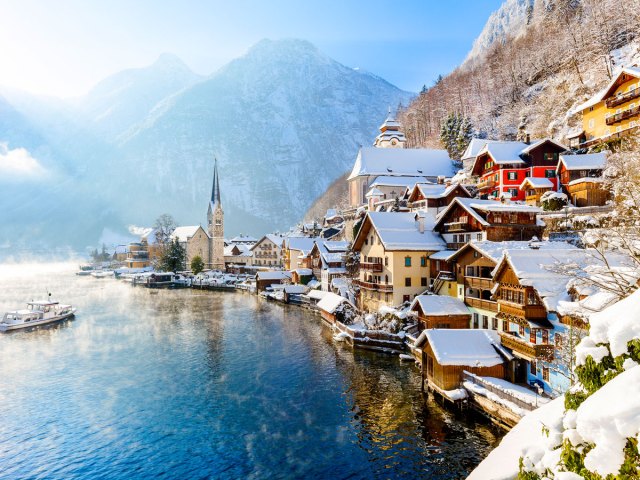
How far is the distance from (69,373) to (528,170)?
5987 centimetres

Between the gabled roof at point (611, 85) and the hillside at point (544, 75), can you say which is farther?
the hillside at point (544, 75)

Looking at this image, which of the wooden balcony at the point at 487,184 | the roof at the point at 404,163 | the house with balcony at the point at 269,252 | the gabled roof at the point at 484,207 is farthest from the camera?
the house with balcony at the point at 269,252

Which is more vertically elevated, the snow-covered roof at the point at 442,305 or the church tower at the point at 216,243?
the church tower at the point at 216,243

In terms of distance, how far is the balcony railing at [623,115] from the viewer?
40.8 m

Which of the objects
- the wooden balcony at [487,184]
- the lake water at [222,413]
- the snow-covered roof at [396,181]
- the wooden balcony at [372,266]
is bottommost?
the lake water at [222,413]

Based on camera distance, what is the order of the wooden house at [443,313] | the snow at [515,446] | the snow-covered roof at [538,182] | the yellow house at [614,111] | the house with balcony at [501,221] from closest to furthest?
the snow at [515,446] → the wooden house at [443,313] → the house with balcony at [501,221] → the yellow house at [614,111] → the snow-covered roof at [538,182]

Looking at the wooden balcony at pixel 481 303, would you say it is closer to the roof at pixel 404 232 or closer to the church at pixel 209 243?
the roof at pixel 404 232

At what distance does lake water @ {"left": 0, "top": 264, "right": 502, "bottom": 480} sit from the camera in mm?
20875

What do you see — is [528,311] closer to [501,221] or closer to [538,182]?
[501,221]

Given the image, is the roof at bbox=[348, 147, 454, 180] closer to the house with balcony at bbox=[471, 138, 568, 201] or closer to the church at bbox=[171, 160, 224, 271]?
the house with balcony at bbox=[471, 138, 568, 201]

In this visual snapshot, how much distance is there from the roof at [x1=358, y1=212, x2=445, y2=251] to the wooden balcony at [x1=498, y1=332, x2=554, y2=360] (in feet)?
58.2

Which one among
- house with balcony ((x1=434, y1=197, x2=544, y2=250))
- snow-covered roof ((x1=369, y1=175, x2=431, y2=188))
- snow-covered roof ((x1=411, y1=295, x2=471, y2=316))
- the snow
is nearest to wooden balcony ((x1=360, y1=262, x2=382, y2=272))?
snow-covered roof ((x1=411, y1=295, x2=471, y2=316))

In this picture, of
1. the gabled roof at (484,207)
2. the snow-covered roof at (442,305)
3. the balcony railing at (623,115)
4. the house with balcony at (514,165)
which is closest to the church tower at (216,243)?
the house with balcony at (514,165)

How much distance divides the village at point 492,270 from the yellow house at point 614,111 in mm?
163
